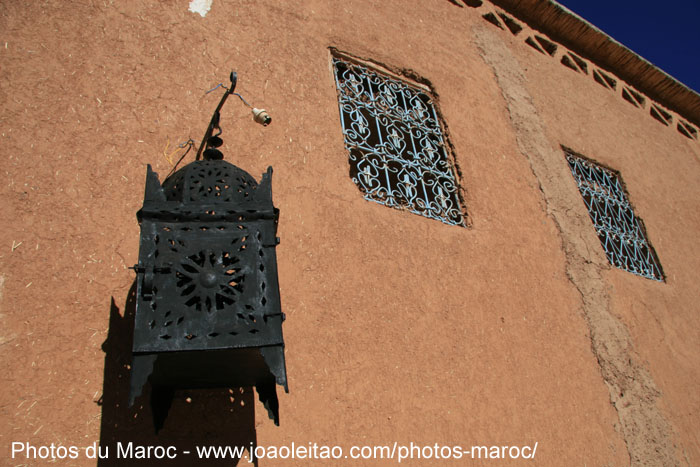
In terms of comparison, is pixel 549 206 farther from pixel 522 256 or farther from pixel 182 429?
pixel 182 429

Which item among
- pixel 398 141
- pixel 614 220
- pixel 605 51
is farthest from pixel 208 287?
pixel 605 51

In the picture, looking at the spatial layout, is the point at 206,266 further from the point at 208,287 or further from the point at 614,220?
the point at 614,220

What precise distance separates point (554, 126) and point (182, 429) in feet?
13.3

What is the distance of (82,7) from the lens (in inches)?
117

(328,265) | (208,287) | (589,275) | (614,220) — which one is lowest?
(208,287)

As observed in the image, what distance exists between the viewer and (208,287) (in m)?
1.89

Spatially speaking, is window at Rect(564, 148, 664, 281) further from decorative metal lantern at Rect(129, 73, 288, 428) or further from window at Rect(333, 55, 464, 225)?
decorative metal lantern at Rect(129, 73, 288, 428)

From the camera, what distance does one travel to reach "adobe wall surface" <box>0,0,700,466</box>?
7.22 ft

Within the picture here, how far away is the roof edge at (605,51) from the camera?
574cm

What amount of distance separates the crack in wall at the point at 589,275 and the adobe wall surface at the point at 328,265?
2cm

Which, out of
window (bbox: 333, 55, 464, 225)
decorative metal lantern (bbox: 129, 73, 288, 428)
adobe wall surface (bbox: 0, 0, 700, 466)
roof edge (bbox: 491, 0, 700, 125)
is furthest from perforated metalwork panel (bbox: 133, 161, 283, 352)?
roof edge (bbox: 491, 0, 700, 125)

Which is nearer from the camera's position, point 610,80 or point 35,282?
point 35,282

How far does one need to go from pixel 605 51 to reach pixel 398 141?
144 inches

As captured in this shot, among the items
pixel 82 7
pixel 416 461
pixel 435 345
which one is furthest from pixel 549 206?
pixel 82 7
